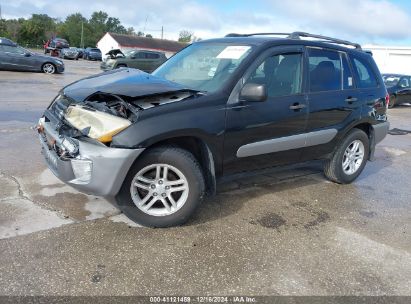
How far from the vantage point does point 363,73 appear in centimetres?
552

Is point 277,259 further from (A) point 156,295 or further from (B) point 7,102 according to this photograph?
(B) point 7,102

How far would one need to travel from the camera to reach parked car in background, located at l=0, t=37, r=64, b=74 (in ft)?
59.0

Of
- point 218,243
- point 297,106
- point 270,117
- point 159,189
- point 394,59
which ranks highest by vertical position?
point 394,59

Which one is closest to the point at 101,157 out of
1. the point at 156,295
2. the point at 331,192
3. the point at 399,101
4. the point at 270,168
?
the point at 156,295

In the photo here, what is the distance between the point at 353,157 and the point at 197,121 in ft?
9.52

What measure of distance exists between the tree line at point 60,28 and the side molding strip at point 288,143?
69379 millimetres

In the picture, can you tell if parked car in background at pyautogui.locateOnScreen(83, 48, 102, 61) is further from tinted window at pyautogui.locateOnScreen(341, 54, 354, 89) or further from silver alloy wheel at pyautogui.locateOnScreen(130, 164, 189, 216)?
silver alloy wheel at pyautogui.locateOnScreen(130, 164, 189, 216)

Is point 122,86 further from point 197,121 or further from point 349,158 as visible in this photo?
point 349,158

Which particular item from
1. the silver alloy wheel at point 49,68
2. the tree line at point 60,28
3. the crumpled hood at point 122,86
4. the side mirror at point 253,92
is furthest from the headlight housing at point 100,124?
the tree line at point 60,28

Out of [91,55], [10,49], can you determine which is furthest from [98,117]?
[91,55]

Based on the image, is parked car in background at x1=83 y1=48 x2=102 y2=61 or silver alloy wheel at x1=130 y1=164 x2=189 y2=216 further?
parked car in background at x1=83 y1=48 x2=102 y2=61

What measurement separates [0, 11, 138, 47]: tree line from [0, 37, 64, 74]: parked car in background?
5177cm

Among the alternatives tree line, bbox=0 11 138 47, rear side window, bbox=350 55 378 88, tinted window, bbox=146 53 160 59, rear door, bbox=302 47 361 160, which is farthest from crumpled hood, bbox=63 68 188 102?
tree line, bbox=0 11 138 47

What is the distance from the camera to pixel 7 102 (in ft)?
32.9
